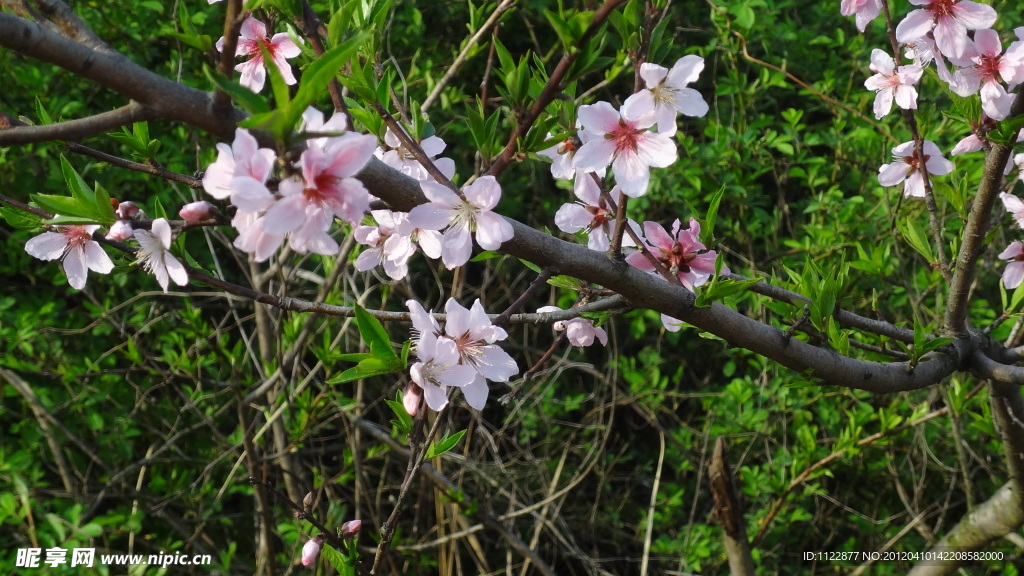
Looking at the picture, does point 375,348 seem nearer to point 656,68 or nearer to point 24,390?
point 656,68

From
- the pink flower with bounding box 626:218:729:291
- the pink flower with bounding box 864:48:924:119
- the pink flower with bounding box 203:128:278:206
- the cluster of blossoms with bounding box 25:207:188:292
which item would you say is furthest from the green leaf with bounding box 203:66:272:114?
the pink flower with bounding box 864:48:924:119

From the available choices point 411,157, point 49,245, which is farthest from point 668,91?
point 49,245

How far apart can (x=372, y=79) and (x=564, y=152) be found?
35cm

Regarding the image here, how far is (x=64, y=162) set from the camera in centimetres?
105

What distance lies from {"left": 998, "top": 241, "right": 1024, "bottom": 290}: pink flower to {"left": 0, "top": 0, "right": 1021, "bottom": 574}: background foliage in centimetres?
69

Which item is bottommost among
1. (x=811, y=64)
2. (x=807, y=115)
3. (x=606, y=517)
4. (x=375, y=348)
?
→ (x=606, y=517)

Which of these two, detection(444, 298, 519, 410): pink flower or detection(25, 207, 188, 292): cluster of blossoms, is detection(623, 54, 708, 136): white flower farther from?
detection(25, 207, 188, 292): cluster of blossoms

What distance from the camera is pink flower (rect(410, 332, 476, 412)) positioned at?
96cm

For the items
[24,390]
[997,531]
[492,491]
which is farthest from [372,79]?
[492,491]

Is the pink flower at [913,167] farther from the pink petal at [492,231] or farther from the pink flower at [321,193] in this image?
the pink flower at [321,193]

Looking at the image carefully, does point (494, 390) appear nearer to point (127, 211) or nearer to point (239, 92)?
point (127, 211)

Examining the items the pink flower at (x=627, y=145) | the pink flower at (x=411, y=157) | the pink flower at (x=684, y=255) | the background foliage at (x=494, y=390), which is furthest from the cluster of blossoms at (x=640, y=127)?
the background foliage at (x=494, y=390)

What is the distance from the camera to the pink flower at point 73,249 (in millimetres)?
1060

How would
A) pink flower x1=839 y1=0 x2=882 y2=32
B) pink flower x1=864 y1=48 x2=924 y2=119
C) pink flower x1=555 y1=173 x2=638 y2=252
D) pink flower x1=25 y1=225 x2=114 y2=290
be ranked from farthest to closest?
pink flower x1=864 y1=48 x2=924 y2=119
pink flower x1=839 y1=0 x2=882 y2=32
pink flower x1=555 y1=173 x2=638 y2=252
pink flower x1=25 y1=225 x2=114 y2=290
